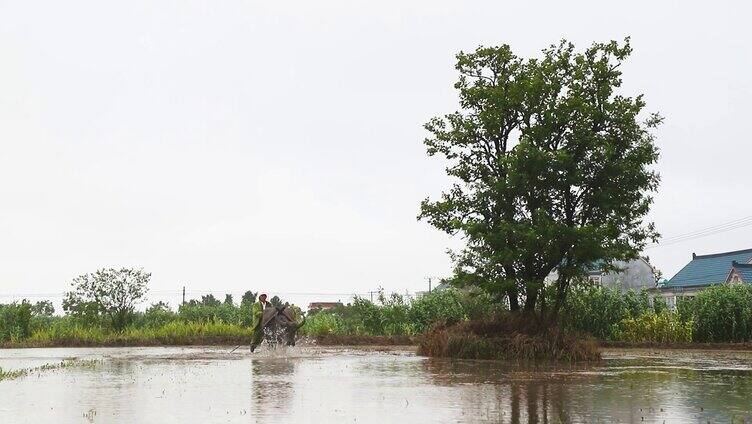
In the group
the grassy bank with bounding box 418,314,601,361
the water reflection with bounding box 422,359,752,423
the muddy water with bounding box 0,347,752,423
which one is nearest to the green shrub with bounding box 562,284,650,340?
the grassy bank with bounding box 418,314,601,361

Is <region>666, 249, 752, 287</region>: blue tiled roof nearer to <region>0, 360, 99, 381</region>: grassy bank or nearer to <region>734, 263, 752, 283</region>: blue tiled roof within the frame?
<region>734, 263, 752, 283</region>: blue tiled roof

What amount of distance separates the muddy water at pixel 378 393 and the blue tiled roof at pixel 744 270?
144ft

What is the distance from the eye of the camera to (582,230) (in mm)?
22625

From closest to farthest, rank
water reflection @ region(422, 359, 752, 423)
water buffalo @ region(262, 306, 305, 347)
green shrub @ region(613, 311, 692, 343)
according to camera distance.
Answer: water reflection @ region(422, 359, 752, 423) < water buffalo @ region(262, 306, 305, 347) < green shrub @ region(613, 311, 692, 343)

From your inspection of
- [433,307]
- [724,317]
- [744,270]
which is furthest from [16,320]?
[744,270]

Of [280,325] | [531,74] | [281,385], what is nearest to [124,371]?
[281,385]

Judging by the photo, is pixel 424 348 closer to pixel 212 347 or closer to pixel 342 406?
pixel 212 347

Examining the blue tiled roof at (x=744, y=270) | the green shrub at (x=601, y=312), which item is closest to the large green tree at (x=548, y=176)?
the green shrub at (x=601, y=312)

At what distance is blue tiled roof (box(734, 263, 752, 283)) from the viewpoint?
206ft

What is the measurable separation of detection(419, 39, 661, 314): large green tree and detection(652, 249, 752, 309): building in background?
42765 millimetres

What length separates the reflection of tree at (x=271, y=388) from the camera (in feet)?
38.3

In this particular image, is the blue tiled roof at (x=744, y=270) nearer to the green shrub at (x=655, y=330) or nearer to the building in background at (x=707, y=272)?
the building in background at (x=707, y=272)

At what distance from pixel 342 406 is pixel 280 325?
15.2m

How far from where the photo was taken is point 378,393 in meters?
14.2
